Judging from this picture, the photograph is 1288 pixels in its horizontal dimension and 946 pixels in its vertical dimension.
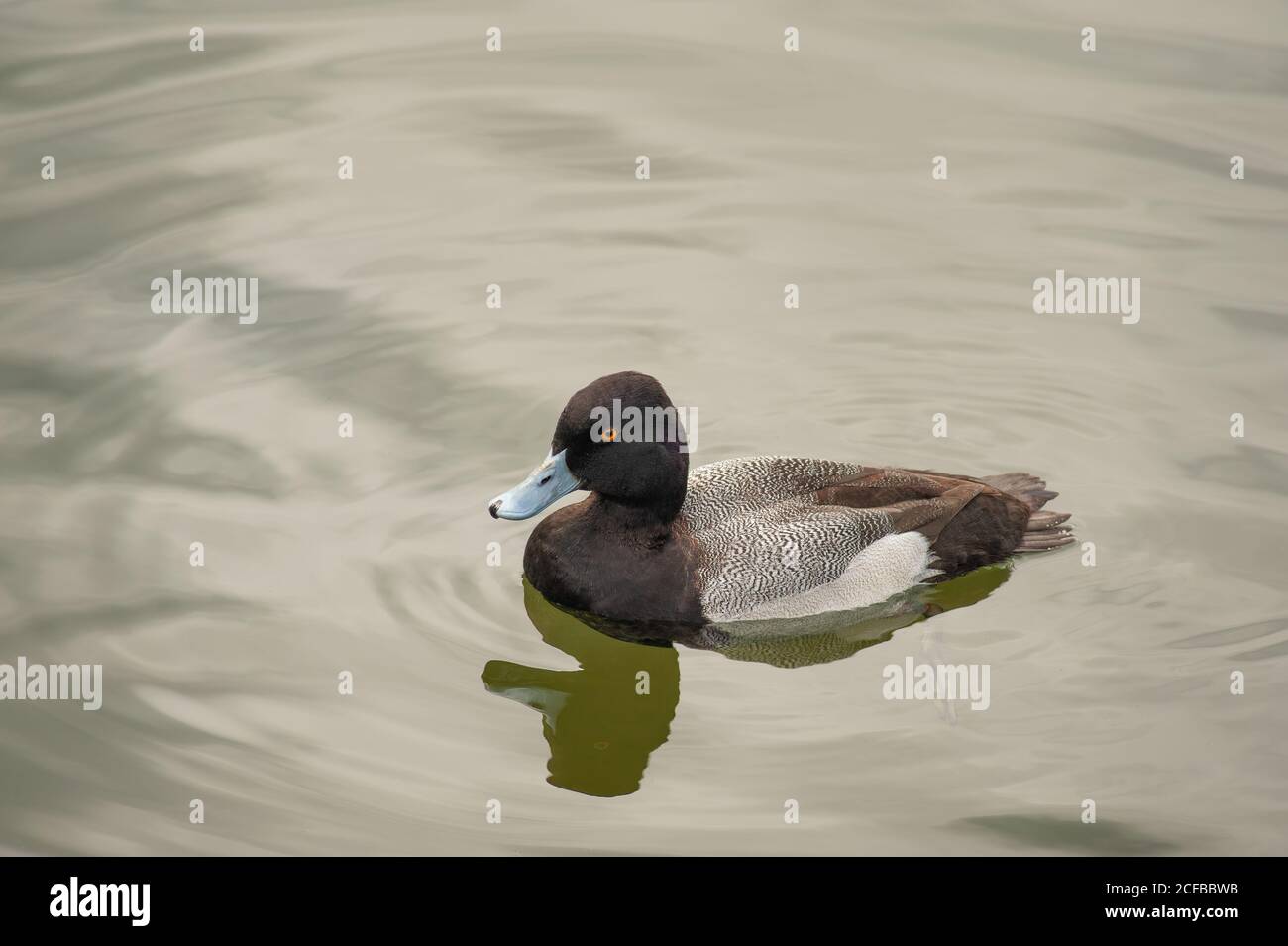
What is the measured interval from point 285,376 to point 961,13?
779cm

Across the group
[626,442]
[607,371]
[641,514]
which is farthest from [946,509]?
[607,371]

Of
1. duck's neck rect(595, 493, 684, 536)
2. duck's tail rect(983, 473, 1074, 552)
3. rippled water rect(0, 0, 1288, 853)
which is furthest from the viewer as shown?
duck's tail rect(983, 473, 1074, 552)

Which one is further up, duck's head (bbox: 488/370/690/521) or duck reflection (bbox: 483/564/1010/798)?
duck's head (bbox: 488/370/690/521)

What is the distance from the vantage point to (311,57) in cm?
1584

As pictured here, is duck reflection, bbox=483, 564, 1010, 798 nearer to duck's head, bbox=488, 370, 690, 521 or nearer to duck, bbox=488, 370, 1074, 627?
duck, bbox=488, 370, 1074, 627

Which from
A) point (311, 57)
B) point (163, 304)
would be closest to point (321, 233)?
point (163, 304)

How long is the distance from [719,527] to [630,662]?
0.98 meters

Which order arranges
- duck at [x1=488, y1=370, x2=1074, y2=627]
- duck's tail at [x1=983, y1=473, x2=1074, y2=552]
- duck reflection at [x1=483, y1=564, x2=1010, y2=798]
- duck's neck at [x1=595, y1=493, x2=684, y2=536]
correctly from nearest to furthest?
duck reflection at [x1=483, y1=564, x2=1010, y2=798], duck at [x1=488, y1=370, x2=1074, y2=627], duck's neck at [x1=595, y1=493, x2=684, y2=536], duck's tail at [x1=983, y1=473, x2=1074, y2=552]

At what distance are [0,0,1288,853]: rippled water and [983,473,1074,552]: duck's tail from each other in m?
0.15

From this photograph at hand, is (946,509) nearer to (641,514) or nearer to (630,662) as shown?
(641,514)

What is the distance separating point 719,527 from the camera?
407 inches

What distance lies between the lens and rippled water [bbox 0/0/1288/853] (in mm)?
9164

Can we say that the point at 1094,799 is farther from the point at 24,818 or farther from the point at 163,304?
the point at 163,304

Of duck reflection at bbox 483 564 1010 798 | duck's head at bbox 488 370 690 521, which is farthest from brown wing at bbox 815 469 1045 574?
duck's head at bbox 488 370 690 521
